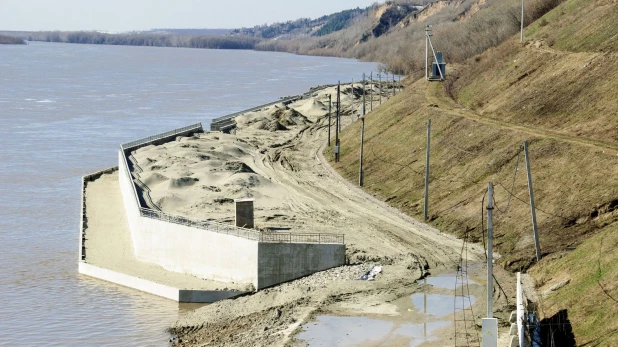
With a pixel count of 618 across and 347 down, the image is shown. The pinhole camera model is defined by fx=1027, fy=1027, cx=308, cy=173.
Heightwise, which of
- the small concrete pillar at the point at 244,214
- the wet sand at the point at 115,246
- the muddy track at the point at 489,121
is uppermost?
the muddy track at the point at 489,121

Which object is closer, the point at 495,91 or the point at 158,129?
the point at 495,91

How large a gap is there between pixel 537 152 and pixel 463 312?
16.1 m

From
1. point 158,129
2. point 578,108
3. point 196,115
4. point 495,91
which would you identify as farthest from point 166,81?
point 578,108

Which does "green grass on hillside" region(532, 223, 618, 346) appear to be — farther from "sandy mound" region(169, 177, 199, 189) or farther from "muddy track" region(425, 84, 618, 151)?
"sandy mound" region(169, 177, 199, 189)

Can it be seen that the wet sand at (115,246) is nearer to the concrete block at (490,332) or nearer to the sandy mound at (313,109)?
the concrete block at (490,332)

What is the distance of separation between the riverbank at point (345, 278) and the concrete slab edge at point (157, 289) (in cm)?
78

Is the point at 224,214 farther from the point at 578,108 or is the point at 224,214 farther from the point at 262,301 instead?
A: the point at 578,108

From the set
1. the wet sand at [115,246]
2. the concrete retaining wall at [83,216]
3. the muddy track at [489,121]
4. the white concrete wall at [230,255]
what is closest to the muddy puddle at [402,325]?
the white concrete wall at [230,255]

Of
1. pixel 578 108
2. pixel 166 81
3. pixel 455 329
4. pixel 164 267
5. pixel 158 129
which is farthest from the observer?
pixel 166 81

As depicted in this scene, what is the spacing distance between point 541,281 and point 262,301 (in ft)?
30.9

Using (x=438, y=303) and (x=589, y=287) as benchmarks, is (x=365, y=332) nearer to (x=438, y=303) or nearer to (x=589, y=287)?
(x=438, y=303)

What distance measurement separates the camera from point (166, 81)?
164m

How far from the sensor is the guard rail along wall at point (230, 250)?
37.5m

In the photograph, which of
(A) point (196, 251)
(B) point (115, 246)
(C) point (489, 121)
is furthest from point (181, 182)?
(C) point (489, 121)
